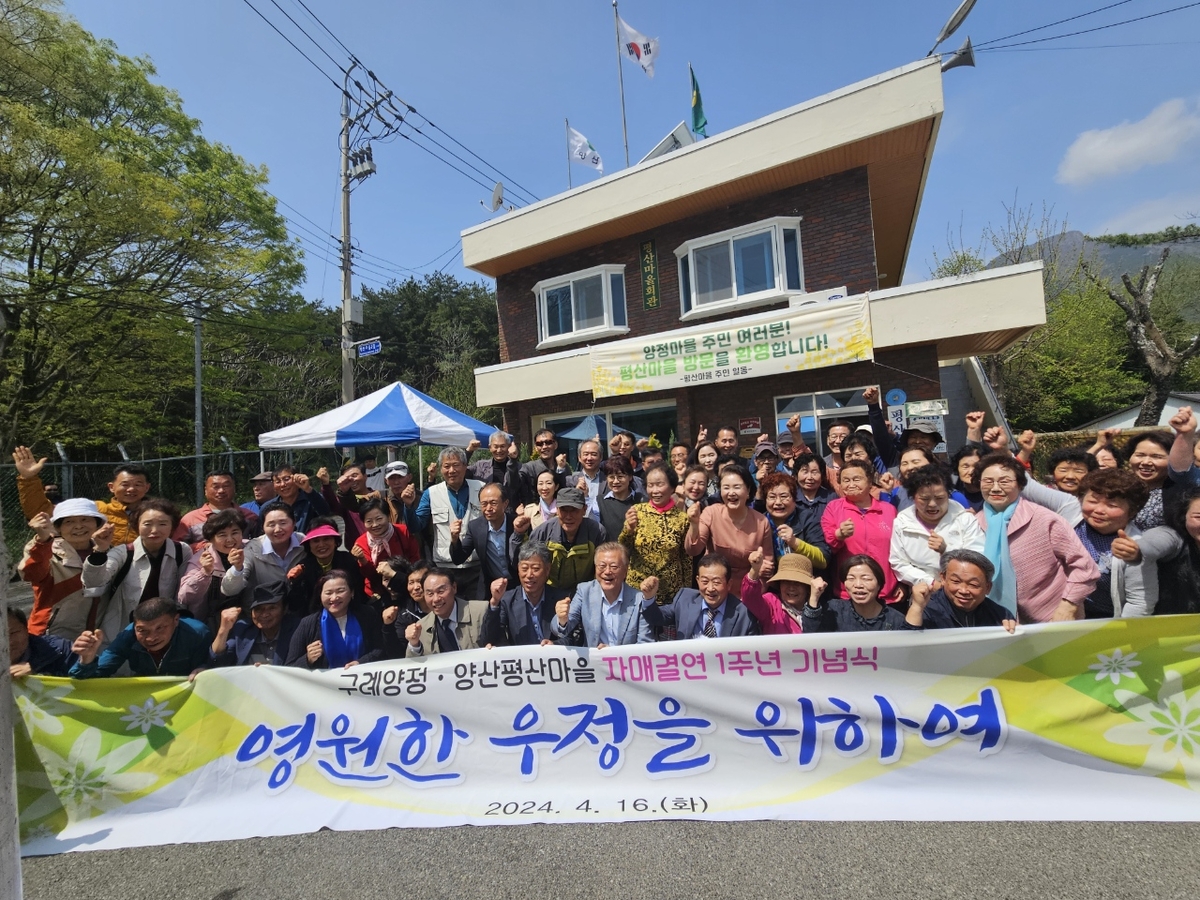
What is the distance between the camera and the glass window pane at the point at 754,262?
1120 cm

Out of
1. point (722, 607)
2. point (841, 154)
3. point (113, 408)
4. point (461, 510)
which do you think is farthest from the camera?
point (113, 408)

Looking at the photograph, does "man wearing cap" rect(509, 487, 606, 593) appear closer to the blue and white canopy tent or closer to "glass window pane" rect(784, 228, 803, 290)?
the blue and white canopy tent

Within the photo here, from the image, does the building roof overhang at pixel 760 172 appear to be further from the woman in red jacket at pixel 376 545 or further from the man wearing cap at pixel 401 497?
the woman in red jacket at pixel 376 545

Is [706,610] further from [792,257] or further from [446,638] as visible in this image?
[792,257]

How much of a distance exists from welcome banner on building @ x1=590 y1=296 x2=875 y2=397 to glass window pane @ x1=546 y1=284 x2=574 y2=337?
204 centimetres

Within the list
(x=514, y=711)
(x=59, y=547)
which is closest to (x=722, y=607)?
(x=514, y=711)

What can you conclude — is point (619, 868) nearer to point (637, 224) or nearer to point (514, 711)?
point (514, 711)

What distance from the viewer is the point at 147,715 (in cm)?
332

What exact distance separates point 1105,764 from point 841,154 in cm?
975

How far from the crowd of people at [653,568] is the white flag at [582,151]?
582 inches

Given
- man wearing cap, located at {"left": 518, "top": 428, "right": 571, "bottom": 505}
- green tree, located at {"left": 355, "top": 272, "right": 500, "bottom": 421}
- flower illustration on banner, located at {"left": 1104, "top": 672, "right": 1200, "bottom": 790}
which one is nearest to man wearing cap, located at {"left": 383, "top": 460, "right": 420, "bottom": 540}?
man wearing cap, located at {"left": 518, "top": 428, "right": 571, "bottom": 505}

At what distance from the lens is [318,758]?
129 inches

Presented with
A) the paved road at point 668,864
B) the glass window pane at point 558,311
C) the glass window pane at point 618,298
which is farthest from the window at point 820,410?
the paved road at point 668,864

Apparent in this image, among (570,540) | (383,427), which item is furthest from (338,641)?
(383,427)
